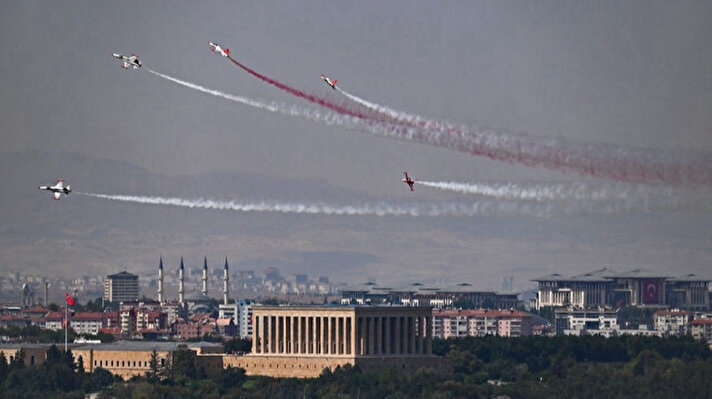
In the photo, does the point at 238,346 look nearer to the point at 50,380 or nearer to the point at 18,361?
the point at 18,361

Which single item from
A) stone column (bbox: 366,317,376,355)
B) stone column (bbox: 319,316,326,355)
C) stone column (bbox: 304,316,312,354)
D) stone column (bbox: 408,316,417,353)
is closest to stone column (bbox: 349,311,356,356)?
stone column (bbox: 366,317,376,355)

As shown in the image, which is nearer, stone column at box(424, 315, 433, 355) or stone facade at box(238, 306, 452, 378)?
stone facade at box(238, 306, 452, 378)

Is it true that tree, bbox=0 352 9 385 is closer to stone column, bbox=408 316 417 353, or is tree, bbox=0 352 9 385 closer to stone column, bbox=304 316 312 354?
stone column, bbox=304 316 312 354

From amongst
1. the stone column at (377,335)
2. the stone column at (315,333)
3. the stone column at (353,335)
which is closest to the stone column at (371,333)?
the stone column at (377,335)

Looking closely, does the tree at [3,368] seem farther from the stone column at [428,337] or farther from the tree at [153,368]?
the stone column at [428,337]

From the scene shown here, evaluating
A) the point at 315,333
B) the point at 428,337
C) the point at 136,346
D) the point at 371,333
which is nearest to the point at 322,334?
the point at 315,333

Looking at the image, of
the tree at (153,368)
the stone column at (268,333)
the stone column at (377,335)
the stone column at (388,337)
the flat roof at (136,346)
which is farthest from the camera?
the flat roof at (136,346)

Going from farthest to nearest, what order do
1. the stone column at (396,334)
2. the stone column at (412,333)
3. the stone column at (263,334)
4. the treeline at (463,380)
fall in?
the stone column at (412,333), the stone column at (263,334), the stone column at (396,334), the treeline at (463,380)

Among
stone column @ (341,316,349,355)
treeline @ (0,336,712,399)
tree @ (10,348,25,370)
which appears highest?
stone column @ (341,316,349,355)

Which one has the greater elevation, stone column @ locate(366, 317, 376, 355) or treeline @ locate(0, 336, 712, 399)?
stone column @ locate(366, 317, 376, 355)

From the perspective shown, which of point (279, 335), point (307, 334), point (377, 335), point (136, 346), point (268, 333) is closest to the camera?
point (377, 335)

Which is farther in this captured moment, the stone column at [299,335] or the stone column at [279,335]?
the stone column at [279,335]

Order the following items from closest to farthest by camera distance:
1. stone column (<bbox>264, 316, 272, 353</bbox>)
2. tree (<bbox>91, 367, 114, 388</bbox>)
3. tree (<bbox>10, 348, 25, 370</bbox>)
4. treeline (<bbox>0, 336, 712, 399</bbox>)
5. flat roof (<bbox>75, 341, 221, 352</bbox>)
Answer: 1. treeline (<bbox>0, 336, 712, 399</bbox>)
2. tree (<bbox>91, 367, 114, 388</bbox>)
3. stone column (<bbox>264, 316, 272, 353</bbox>)
4. tree (<bbox>10, 348, 25, 370</bbox>)
5. flat roof (<bbox>75, 341, 221, 352</bbox>)
